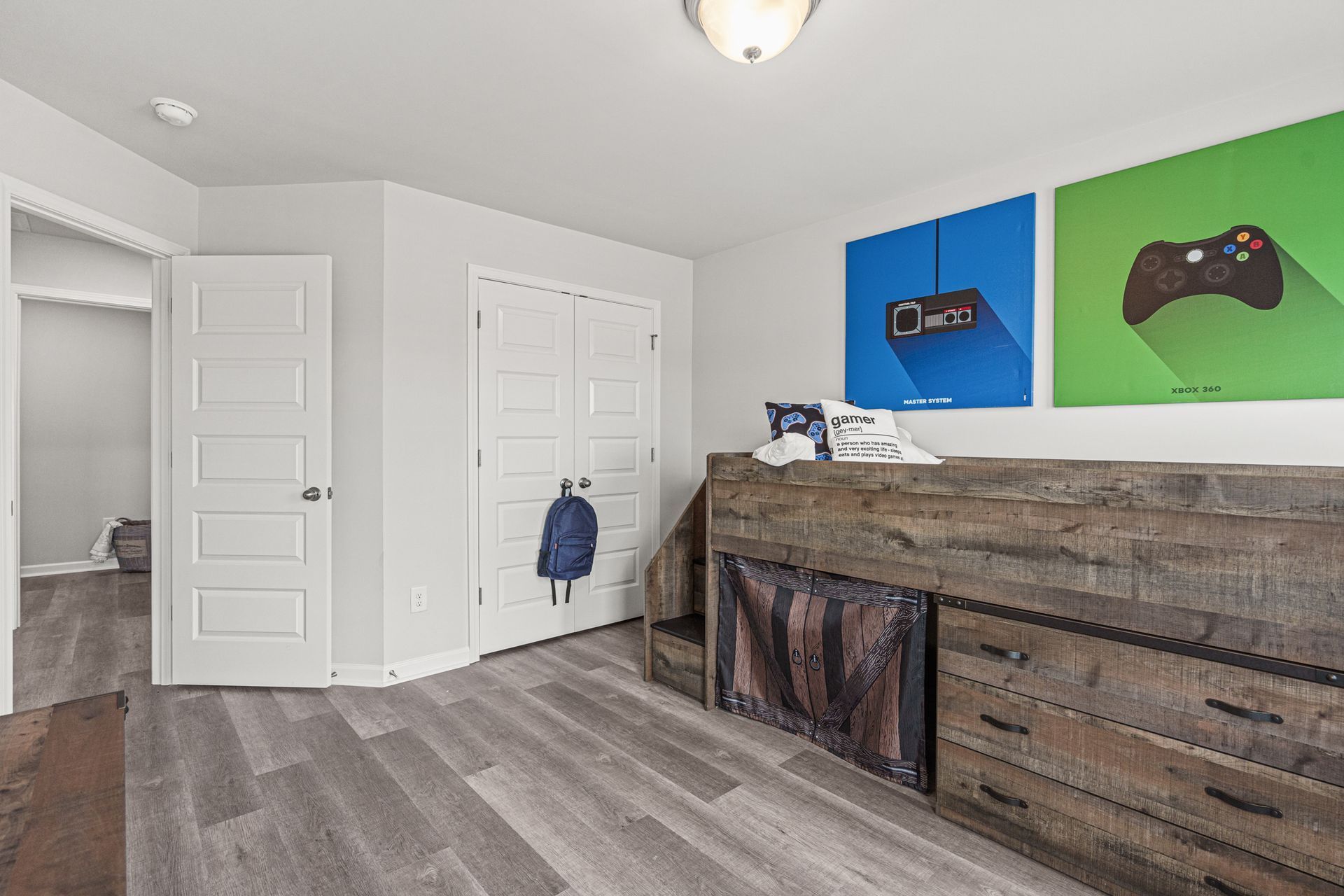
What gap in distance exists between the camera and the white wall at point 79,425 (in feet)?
16.9

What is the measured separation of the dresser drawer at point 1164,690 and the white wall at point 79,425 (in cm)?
643

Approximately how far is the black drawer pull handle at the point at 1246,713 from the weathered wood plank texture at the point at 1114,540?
0.14m

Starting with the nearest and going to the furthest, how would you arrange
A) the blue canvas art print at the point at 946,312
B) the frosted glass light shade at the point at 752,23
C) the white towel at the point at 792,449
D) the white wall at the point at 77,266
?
the frosted glass light shade at the point at 752,23, the white towel at the point at 792,449, the blue canvas art print at the point at 946,312, the white wall at the point at 77,266

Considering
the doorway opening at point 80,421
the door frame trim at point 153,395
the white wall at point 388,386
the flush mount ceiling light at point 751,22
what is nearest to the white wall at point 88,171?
the door frame trim at point 153,395

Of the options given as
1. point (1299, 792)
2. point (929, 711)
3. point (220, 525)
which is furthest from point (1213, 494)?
point (220, 525)

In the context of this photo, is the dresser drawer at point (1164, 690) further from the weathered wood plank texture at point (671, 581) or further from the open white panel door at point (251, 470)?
the open white panel door at point (251, 470)

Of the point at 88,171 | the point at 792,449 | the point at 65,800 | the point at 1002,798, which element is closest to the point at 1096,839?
the point at 1002,798

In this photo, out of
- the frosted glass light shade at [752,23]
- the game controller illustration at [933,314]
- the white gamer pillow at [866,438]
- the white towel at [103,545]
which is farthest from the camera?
the white towel at [103,545]

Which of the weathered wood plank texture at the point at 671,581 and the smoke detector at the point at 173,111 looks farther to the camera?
the weathered wood plank texture at the point at 671,581

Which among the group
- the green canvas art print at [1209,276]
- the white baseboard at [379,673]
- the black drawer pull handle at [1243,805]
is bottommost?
the white baseboard at [379,673]

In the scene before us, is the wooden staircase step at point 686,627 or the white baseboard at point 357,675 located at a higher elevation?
the wooden staircase step at point 686,627

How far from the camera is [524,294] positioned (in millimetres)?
3621

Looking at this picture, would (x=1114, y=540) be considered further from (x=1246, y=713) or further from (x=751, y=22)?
(x=751, y=22)

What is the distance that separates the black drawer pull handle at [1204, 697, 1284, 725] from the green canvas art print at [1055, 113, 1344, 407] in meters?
1.25
